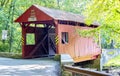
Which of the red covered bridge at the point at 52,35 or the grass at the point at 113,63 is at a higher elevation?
the red covered bridge at the point at 52,35

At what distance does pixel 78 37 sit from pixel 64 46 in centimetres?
280

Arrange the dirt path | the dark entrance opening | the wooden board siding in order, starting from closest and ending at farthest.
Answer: the dirt path, the wooden board siding, the dark entrance opening

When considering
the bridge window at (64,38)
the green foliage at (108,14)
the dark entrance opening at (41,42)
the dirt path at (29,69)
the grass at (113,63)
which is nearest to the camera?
the dirt path at (29,69)

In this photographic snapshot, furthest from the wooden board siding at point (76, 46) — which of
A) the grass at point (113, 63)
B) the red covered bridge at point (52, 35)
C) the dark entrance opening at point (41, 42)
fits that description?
the dark entrance opening at point (41, 42)

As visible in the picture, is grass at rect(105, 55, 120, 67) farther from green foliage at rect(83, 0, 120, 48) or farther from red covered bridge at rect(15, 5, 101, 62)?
green foliage at rect(83, 0, 120, 48)

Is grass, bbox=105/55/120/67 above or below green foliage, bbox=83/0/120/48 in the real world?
below

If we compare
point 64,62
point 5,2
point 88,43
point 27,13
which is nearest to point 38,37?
point 27,13

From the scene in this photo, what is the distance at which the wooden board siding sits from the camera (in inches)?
656

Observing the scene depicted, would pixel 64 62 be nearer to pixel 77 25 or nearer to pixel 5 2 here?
pixel 77 25

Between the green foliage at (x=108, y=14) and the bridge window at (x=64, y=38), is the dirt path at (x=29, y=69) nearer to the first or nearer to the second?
the green foliage at (x=108, y=14)

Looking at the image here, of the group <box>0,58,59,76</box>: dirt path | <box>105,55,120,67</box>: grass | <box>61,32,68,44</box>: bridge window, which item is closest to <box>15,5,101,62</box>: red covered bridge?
<box>61,32,68,44</box>: bridge window

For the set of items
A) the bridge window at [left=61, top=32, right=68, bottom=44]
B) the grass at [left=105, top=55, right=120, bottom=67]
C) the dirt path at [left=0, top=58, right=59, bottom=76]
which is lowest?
the grass at [left=105, top=55, right=120, bottom=67]

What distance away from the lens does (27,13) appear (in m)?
17.0

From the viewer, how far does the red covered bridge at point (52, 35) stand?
16250 mm
